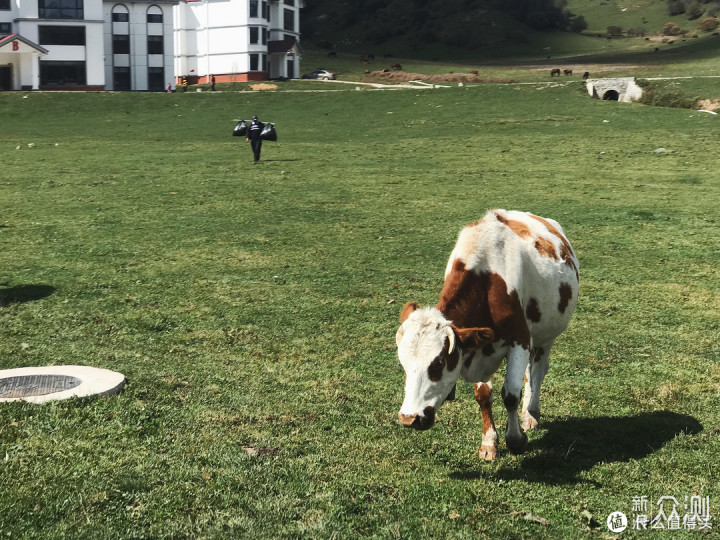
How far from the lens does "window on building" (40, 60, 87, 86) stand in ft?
265

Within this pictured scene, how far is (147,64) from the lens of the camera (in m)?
88.6

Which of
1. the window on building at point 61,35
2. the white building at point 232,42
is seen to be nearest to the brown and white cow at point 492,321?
the window on building at point 61,35

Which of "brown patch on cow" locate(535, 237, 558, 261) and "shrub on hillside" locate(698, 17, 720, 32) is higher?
"shrub on hillside" locate(698, 17, 720, 32)

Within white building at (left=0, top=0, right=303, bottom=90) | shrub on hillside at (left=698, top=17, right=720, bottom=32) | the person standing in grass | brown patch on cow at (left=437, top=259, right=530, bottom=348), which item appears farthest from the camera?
shrub on hillside at (left=698, top=17, right=720, bottom=32)

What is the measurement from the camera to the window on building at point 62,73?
265 feet

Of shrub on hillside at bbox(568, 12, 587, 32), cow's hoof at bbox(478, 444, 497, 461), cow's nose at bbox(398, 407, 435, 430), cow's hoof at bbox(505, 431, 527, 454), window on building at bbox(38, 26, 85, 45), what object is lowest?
cow's hoof at bbox(478, 444, 497, 461)

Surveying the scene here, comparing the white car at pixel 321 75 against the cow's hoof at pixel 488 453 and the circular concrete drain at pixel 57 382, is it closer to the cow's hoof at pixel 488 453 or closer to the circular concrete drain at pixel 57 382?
the circular concrete drain at pixel 57 382

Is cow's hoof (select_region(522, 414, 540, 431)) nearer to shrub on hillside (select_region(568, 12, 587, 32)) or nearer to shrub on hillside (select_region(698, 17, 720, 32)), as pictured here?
shrub on hillside (select_region(698, 17, 720, 32))

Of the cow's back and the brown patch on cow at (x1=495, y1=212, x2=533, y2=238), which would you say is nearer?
the cow's back

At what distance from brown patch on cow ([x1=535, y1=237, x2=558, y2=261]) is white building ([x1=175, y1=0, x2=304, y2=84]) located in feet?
288

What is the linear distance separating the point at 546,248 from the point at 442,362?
2.36 meters

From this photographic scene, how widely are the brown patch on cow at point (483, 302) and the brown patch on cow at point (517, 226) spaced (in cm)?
87

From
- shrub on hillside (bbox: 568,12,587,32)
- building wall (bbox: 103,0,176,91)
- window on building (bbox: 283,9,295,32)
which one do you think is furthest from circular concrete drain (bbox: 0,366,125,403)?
shrub on hillside (bbox: 568,12,587,32)

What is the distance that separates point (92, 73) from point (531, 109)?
5136 cm
